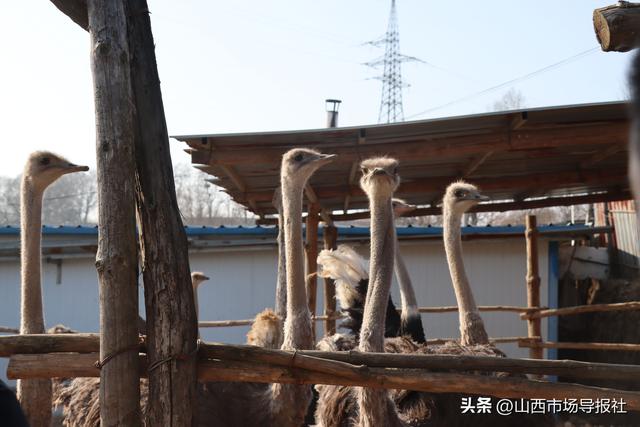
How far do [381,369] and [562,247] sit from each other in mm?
11807

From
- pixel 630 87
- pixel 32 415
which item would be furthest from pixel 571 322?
pixel 630 87

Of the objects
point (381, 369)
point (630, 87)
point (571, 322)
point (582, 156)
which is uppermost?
point (582, 156)

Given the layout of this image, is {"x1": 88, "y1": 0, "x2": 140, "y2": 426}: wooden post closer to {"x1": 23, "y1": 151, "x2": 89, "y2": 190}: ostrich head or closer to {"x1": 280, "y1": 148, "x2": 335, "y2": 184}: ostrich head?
{"x1": 280, "y1": 148, "x2": 335, "y2": 184}: ostrich head

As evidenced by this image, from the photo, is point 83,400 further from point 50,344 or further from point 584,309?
point 584,309

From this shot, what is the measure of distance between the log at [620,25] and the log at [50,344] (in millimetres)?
1913

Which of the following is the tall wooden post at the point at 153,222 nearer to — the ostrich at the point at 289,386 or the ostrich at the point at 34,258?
the ostrich at the point at 289,386

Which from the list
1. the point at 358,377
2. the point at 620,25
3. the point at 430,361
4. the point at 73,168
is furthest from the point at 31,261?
the point at 620,25

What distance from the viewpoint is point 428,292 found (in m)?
12.0

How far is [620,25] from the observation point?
200 centimetres

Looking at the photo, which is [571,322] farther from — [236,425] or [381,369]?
[381,369]

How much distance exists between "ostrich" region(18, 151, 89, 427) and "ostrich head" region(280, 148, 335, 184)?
1.34 metres

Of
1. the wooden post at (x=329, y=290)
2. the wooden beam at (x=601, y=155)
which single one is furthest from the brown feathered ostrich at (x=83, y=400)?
the wooden beam at (x=601, y=155)

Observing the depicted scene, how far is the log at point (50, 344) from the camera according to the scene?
271 cm

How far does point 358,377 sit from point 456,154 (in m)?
3.37
